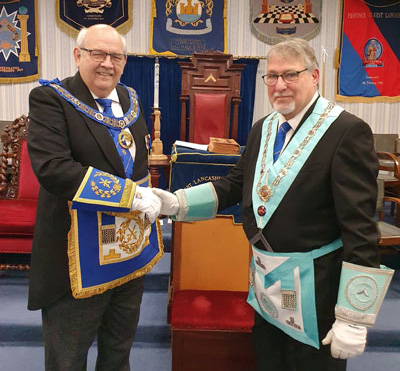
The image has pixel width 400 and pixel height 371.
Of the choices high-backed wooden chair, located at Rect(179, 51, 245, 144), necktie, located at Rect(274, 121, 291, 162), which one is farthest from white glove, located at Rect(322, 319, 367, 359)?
high-backed wooden chair, located at Rect(179, 51, 245, 144)

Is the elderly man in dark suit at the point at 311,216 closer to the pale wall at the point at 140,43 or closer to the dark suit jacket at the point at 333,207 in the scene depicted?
the dark suit jacket at the point at 333,207

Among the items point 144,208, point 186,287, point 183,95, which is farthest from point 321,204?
point 183,95

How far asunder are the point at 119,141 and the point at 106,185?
20cm

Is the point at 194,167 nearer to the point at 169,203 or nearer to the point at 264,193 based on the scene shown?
the point at 169,203

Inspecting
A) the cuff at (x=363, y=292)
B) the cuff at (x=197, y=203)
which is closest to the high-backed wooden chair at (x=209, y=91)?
the cuff at (x=197, y=203)

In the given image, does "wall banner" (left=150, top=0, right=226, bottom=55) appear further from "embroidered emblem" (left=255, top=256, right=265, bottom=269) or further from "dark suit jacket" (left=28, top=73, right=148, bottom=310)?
"embroidered emblem" (left=255, top=256, right=265, bottom=269)

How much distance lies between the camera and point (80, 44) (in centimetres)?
138

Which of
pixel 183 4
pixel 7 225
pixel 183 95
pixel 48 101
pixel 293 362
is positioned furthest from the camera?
pixel 183 4

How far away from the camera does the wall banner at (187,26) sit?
6.10m

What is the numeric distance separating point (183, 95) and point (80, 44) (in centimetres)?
417

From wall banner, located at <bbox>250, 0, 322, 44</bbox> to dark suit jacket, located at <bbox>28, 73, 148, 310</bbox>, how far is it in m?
5.48

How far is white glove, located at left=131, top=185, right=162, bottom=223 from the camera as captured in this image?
4.40 ft

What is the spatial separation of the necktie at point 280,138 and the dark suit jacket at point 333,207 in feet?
0.29

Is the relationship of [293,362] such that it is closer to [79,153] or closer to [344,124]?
[344,124]
